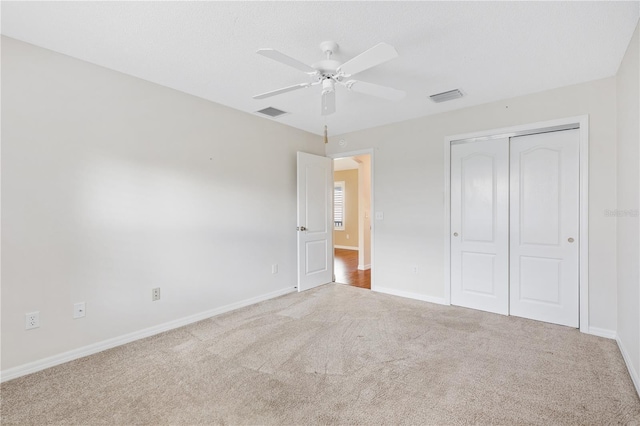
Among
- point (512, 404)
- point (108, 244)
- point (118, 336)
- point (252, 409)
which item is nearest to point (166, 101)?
point (108, 244)

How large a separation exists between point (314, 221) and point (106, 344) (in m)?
2.84

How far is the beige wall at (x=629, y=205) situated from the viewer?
2.08m

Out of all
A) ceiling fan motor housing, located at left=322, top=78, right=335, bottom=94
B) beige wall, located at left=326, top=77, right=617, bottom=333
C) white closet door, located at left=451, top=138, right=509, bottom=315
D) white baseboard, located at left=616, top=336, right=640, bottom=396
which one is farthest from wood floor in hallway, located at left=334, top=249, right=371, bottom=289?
ceiling fan motor housing, located at left=322, top=78, right=335, bottom=94

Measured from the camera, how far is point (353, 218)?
29.7ft

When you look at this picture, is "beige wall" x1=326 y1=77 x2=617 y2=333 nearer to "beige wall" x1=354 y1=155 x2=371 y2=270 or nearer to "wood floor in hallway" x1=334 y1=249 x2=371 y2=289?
"wood floor in hallway" x1=334 y1=249 x2=371 y2=289

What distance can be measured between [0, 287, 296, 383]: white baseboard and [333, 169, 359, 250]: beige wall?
5.52 meters

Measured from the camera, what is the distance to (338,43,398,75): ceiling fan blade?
5.70 feet

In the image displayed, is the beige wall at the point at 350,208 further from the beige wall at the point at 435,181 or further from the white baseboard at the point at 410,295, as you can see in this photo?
the white baseboard at the point at 410,295

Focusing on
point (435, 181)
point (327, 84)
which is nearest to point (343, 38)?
point (327, 84)

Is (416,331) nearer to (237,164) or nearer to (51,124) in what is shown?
(237,164)

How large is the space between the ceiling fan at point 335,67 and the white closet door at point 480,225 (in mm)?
1701

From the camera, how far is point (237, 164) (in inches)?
145

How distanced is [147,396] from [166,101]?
2.58m

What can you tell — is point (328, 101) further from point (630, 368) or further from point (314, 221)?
point (630, 368)
